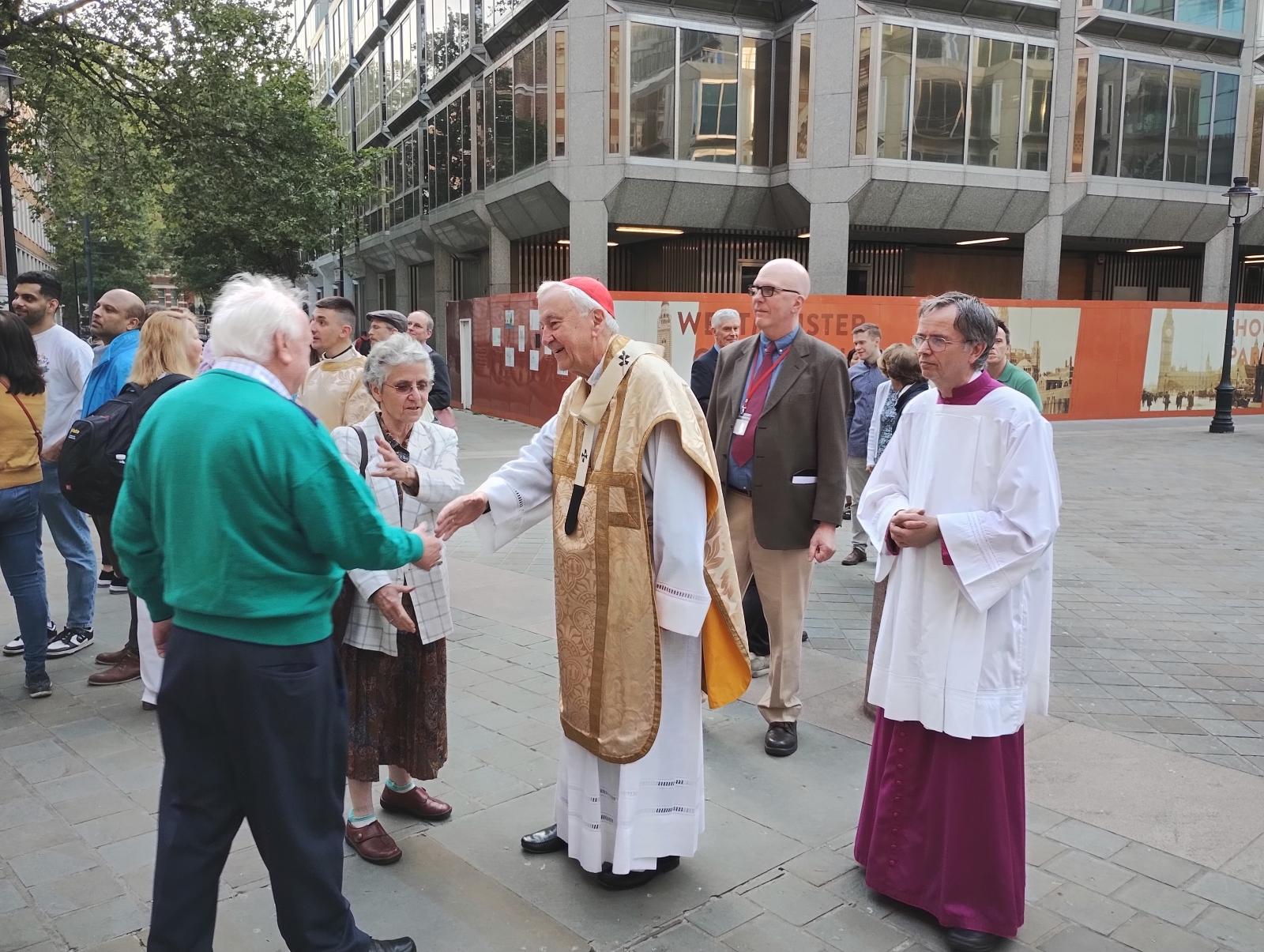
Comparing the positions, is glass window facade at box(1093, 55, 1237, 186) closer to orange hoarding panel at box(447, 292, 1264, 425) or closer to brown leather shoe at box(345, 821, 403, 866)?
orange hoarding panel at box(447, 292, 1264, 425)

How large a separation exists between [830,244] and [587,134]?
584 centimetres

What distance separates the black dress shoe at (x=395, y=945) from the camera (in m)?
2.87

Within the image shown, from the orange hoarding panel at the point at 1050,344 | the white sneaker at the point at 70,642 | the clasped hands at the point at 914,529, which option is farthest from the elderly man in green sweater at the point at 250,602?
the orange hoarding panel at the point at 1050,344

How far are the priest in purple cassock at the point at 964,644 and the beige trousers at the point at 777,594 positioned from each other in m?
1.24

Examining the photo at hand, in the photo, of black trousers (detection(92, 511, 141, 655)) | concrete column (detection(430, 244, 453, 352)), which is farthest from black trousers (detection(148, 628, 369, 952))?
concrete column (detection(430, 244, 453, 352))

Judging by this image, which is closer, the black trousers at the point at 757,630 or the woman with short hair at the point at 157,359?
the woman with short hair at the point at 157,359

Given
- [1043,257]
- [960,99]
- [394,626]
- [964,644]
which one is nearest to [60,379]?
[394,626]

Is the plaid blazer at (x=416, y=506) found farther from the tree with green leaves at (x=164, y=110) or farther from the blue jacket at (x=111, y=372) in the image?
the tree with green leaves at (x=164, y=110)

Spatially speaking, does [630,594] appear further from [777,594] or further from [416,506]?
[777,594]

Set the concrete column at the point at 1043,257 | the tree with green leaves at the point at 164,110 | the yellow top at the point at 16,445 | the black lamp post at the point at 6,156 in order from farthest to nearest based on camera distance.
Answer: the concrete column at the point at 1043,257
the tree with green leaves at the point at 164,110
the black lamp post at the point at 6,156
the yellow top at the point at 16,445

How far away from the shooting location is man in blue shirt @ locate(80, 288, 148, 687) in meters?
5.36

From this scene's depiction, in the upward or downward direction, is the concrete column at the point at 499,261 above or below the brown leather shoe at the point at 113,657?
above

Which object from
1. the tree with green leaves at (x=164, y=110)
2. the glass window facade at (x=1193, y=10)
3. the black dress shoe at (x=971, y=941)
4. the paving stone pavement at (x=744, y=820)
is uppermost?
the glass window facade at (x=1193, y=10)

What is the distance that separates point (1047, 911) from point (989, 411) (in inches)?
63.5
